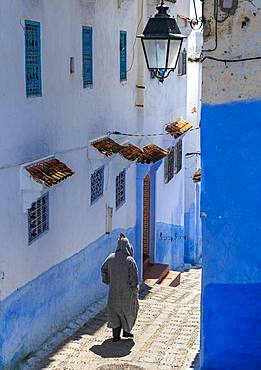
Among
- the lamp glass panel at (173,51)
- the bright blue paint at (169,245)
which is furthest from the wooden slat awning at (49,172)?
the bright blue paint at (169,245)

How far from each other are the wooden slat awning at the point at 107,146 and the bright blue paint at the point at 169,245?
5025mm

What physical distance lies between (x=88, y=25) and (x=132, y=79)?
9.30ft

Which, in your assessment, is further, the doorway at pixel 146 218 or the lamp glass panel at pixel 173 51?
the doorway at pixel 146 218

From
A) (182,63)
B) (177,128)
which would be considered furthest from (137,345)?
(182,63)

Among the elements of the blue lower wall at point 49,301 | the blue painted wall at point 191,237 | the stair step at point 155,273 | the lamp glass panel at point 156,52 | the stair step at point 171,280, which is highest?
the lamp glass panel at point 156,52

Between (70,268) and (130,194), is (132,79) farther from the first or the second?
(70,268)

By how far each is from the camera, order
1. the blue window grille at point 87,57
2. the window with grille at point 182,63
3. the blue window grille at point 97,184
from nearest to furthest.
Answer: the blue window grille at point 87,57
the blue window grille at point 97,184
the window with grille at point 182,63

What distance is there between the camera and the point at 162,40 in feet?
28.0

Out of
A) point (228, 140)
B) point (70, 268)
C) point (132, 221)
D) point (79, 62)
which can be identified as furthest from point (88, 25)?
point (228, 140)

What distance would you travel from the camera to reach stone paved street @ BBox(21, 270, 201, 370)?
929 cm

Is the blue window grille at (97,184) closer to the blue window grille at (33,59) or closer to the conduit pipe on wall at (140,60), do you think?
the conduit pipe on wall at (140,60)

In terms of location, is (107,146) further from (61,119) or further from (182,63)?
(182,63)

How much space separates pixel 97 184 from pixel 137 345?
331cm

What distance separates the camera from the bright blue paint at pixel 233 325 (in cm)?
652
